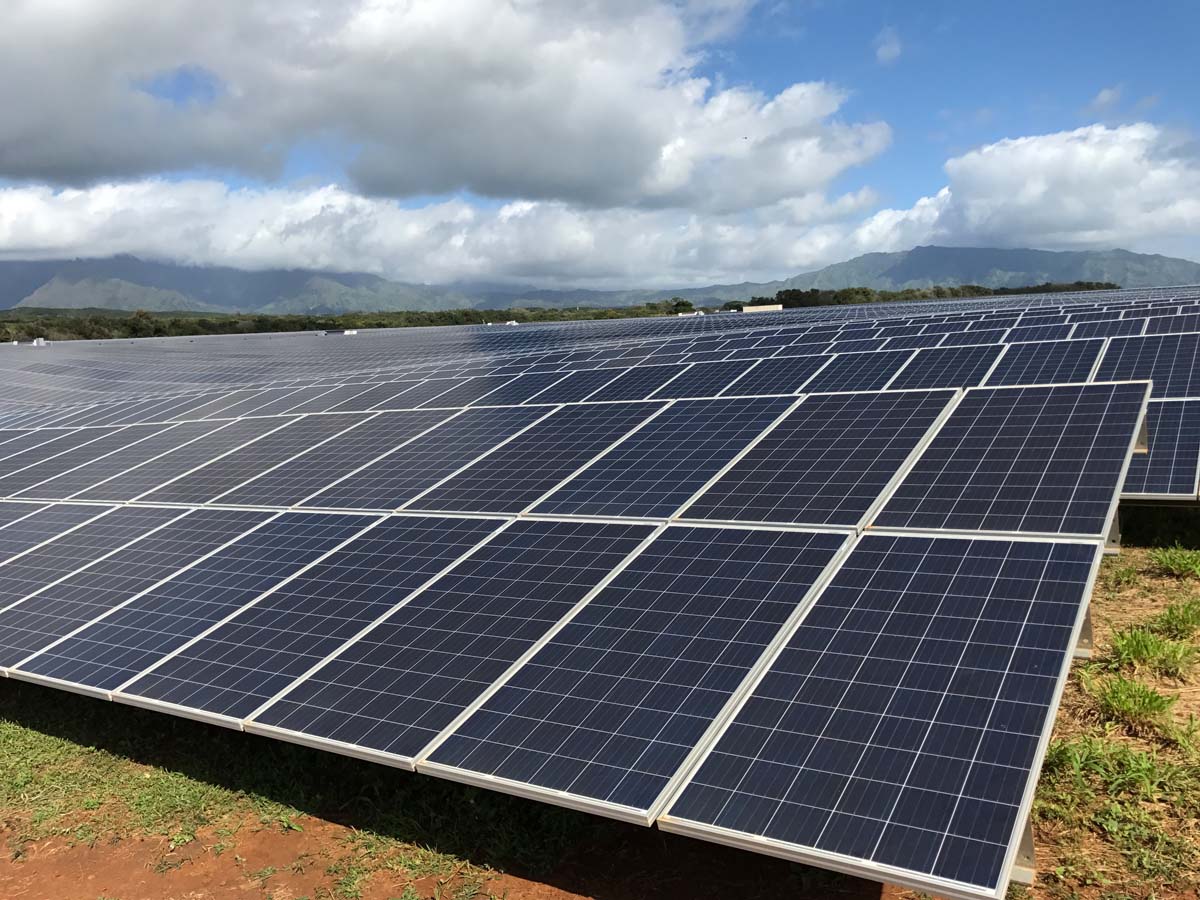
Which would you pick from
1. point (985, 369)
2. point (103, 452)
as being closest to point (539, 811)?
point (985, 369)

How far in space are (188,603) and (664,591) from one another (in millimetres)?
6282

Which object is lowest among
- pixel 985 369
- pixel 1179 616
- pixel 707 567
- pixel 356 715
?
pixel 1179 616

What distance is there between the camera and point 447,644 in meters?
8.52

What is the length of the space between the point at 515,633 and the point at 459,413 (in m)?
9.34

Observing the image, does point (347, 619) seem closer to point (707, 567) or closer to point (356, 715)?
point (356, 715)

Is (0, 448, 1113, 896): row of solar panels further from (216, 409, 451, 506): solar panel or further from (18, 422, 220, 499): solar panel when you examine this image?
(18, 422, 220, 499): solar panel

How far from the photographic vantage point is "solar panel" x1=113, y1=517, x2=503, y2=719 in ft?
28.6

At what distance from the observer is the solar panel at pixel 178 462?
53.0 ft

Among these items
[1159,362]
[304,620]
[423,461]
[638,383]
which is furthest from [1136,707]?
[638,383]

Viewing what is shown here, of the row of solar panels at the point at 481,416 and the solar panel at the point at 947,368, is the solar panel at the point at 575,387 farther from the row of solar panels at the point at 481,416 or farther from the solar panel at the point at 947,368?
the solar panel at the point at 947,368

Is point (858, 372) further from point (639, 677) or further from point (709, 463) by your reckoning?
point (639, 677)

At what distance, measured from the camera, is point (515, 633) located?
845 centimetres

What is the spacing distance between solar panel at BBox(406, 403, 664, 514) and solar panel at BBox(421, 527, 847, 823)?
3085 mm

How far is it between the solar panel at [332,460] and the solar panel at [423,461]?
1.24 feet
